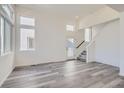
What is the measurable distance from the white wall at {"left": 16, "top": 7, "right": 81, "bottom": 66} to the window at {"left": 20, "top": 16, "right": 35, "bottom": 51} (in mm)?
207

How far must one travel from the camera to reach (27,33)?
6.29 meters

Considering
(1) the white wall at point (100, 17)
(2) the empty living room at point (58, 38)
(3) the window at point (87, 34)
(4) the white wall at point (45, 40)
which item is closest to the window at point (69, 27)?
(2) the empty living room at point (58, 38)

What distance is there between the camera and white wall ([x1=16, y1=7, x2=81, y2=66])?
6.06m

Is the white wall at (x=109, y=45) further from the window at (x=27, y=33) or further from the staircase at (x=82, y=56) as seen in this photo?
the window at (x=27, y=33)

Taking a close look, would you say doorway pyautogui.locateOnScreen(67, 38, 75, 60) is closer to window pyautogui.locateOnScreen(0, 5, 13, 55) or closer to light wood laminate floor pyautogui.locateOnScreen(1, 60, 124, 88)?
light wood laminate floor pyautogui.locateOnScreen(1, 60, 124, 88)

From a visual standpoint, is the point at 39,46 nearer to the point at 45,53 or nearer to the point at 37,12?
the point at 45,53

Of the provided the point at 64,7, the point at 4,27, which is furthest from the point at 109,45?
the point at 4,27

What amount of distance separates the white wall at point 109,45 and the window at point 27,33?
400 cm

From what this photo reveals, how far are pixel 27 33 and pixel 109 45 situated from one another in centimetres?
456

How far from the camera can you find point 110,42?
20.8 feet

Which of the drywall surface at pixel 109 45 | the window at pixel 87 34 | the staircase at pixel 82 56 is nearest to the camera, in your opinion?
the drywall surface at pixel 109 45

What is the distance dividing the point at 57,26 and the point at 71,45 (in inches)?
76.5

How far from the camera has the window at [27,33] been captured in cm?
604
